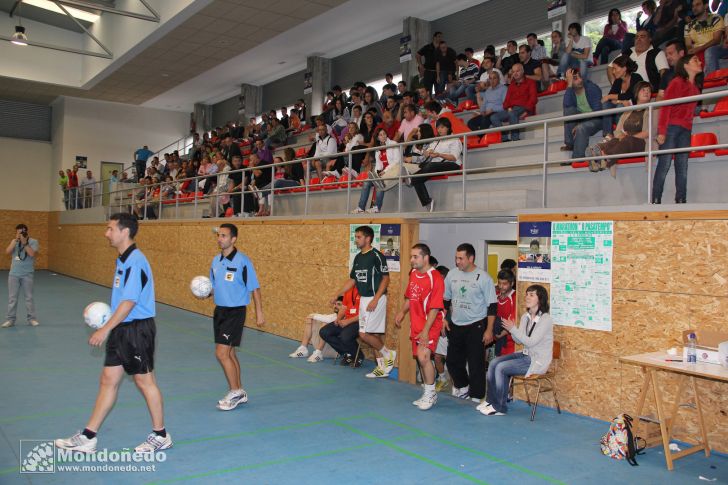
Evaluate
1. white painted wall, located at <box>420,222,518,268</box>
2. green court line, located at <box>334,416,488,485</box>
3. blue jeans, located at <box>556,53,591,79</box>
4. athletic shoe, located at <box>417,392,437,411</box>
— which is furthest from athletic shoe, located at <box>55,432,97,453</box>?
blue jeans, located at <box>556,53,591,79</box>

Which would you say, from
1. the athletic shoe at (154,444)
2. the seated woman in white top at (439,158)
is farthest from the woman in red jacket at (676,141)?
the athletic shoe at (154,444)

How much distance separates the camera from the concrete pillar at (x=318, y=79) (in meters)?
22.8

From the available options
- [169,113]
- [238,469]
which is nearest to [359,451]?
[238,469]

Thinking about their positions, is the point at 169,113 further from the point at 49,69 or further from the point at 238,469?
the point at 238,469

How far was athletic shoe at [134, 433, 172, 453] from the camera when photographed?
17.7ft

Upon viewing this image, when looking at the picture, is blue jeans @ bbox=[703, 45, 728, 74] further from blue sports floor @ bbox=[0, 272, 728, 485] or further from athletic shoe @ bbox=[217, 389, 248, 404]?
athletic shoe @ bbox=[217, 389, 248, 404]

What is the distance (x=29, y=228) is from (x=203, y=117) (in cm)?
975

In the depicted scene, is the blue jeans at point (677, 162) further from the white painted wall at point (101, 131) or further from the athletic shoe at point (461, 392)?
the white painted wall at point (101, 131)

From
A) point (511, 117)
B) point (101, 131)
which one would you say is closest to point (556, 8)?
point (511, 117)

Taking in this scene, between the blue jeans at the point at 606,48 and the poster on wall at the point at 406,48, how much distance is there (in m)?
7.08

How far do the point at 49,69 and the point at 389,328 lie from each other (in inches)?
863

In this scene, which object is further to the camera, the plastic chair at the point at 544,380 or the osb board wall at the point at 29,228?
the osb board wall at the point at 29,228

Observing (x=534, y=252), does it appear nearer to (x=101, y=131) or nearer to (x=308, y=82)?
(x=308, y=82)

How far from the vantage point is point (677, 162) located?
691 cm
